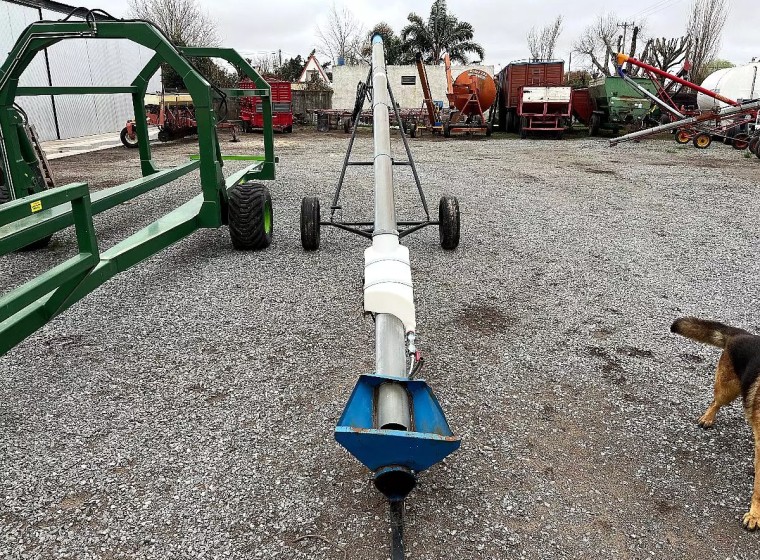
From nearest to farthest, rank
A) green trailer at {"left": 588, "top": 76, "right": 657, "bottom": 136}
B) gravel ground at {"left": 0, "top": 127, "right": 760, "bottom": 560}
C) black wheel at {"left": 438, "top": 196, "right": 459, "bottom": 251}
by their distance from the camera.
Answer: gravel ground at {"left": 0, "top": 127, "right": 760, "bottom": 560} → black wheel at {"left": 438, "top": 196, "right": 459, "bottom": 251} → green trailer at {"left": 588, "top": 76, "right": 657, "bottom": 136}

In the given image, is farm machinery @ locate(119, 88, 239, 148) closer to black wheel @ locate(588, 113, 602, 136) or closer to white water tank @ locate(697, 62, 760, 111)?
black wheel @ locate(588, 113, 602, 136)

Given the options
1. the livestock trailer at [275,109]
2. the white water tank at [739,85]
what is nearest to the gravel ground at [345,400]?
the livestock trailer at [275,109]

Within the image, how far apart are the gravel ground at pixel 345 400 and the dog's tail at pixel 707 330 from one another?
44 cm

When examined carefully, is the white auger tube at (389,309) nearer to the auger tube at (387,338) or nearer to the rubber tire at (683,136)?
the auger tube at (387,338)

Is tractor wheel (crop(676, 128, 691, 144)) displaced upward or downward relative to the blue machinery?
upward

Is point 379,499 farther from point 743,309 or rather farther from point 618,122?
point 618,122

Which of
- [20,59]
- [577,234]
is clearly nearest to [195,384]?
[20,59]

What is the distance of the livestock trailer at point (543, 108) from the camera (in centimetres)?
1791

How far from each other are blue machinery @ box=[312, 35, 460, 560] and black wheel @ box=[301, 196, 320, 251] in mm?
2973

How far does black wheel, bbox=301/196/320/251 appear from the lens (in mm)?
5512

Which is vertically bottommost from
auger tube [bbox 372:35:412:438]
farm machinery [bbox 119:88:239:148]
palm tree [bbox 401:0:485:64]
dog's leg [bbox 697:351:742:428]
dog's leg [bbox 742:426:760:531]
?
dog's leg [bbox 742:426:760:531]

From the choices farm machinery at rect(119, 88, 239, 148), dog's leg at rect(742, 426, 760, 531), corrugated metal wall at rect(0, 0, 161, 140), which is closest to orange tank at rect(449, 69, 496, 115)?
farm machinery at rect(119, 88, 239, 148)

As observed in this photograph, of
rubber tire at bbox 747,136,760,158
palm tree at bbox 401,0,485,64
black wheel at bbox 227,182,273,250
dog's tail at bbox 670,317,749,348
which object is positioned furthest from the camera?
palm tree at bbox 401,0,485,64

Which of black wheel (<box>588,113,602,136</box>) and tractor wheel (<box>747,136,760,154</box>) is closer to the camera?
tractor wheel (<box>747,136,760,154</box>)
